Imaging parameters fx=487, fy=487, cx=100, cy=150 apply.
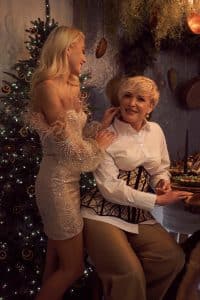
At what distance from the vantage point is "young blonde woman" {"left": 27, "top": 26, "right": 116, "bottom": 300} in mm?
2334

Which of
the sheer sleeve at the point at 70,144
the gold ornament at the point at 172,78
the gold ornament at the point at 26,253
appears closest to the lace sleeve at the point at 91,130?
the sheer sleeve at the point at 70,144

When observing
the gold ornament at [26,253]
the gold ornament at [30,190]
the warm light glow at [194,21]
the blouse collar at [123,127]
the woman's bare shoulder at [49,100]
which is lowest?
the gold ornament at [26,253]

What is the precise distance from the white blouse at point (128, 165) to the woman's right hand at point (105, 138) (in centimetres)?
2

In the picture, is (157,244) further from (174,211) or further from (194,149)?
(194,149)

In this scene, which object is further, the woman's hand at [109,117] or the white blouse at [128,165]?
the woman's hand at [109,117]

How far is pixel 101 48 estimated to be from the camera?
4.15 m

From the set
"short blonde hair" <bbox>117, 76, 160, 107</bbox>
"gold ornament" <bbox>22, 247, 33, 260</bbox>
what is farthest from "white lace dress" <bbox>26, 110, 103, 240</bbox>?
"gold ornament" <bbox>22, 247, 33, 260</bbox>

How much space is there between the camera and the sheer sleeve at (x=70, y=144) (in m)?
2.31

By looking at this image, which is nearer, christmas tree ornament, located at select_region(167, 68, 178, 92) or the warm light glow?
the warm light glow

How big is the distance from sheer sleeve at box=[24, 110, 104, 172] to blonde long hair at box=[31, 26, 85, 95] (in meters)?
0.22

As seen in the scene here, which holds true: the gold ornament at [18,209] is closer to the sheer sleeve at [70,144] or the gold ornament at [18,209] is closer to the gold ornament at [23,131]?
the gold ornament at [23,131]

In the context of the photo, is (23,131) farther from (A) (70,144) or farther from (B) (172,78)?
(B) (172,78)

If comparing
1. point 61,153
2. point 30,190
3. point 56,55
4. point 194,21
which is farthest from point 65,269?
point 194,21

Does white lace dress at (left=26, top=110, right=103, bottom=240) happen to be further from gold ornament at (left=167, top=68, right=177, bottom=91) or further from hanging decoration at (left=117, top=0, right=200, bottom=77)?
gold ornament at (left=167, top=68, right=177, bottom=91)
